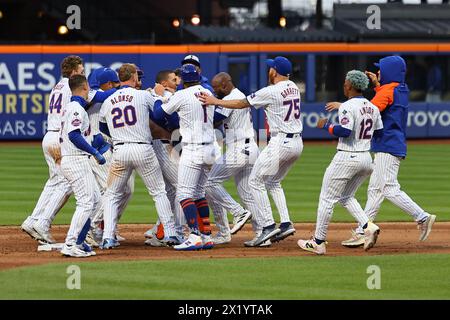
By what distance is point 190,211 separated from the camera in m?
12.0

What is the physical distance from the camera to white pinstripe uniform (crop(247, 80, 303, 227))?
12.3 metres

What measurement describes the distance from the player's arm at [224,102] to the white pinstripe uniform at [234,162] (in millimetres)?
621

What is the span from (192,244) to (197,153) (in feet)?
3.17

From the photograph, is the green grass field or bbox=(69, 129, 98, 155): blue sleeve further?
the green grass field

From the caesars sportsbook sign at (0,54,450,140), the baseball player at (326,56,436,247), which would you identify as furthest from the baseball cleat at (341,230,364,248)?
the caesars sportsbook sign at (0,54,450,140)

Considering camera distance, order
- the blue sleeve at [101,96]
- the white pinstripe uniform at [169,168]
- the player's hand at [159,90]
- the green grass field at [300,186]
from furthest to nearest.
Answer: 1. the green grass field at [300,186]
2. the player's hand at [159,90]
3. the white pinstripe uniform at [169,168]
4. the blue sleeve at [101,96]

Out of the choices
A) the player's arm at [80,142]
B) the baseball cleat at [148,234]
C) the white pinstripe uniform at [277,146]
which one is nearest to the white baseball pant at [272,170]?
the white pinstripe uniform at [277,146]

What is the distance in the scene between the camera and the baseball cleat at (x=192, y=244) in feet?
39.7

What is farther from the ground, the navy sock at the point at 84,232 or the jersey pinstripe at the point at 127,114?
the jersey pinstripe at the point at 127,114

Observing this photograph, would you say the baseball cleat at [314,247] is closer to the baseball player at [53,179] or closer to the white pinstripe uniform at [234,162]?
the white pinstripe uniform at [234,162]

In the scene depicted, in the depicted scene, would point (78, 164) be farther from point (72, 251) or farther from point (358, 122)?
point (358, 122)

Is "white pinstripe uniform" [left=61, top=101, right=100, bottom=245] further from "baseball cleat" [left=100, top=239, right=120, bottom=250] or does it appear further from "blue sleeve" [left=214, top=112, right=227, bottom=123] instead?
"blue sleeve" [left=214, top=112, right=227, bottom=123]

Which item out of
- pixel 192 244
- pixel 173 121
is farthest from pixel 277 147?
pixel 192 244
